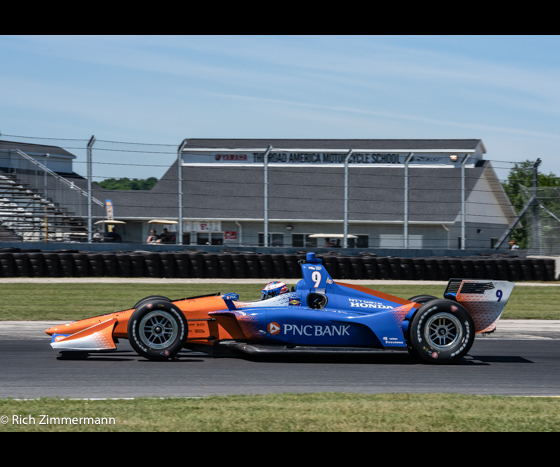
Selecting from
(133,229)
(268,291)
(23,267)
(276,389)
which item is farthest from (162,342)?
(133,229)

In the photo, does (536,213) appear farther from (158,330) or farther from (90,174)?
(158,330)

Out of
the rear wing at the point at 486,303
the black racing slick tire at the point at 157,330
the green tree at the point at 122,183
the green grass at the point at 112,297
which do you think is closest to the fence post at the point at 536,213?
the green grass at the point at 112,297

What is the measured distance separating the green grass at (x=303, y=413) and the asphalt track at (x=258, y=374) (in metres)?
0.65

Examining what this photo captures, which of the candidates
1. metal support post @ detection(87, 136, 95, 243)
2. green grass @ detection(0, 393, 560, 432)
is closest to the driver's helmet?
green grass @ detection(0, 393, 560, 432)

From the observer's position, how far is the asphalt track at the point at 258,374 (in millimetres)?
6445

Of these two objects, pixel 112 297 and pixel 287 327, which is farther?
pixel 112 297

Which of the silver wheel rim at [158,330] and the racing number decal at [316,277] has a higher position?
the racing number decal at [316,277]

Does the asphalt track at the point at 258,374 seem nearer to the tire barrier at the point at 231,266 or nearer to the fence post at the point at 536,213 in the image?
the tire barrier at the point at 231,266

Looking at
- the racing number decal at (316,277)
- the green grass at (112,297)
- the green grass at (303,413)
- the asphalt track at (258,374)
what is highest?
the racing number decal at (316,277)

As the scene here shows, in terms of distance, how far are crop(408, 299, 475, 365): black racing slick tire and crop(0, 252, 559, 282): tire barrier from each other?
10068mm

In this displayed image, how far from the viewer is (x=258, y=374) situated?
7273 mm

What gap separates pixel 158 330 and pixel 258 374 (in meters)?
1.41

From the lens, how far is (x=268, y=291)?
8430mm

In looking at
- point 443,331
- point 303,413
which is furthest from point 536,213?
point 303,413
